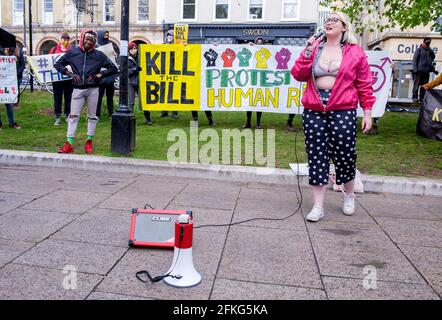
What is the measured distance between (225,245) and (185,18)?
2772 cm

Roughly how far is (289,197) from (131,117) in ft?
9.79

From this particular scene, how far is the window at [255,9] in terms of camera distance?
1112 inches

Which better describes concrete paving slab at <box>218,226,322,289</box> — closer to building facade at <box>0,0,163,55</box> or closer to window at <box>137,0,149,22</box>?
building facade at <box>0,0,163,55</box>

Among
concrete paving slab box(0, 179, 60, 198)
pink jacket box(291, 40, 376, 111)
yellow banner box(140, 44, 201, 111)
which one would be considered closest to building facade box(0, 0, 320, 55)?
yellow banner box(140, 44, 201, 111)

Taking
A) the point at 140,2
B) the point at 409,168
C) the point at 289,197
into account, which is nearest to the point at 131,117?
the point at 289,197

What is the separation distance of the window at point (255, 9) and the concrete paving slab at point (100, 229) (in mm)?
26098

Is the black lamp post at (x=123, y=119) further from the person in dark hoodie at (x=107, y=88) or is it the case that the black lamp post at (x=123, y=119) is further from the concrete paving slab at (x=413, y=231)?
the concrete paving slab at (x=413, y=231)

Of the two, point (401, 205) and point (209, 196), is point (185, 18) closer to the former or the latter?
point (209, 196)

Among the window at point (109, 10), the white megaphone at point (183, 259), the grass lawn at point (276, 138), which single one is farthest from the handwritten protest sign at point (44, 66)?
the window at point (109, 10)

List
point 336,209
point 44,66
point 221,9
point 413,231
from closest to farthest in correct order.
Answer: point 413,231 → point 336,209 → point 44,66 → point 221,9

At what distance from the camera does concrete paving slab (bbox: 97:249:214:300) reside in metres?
2.71

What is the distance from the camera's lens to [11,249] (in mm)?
3338

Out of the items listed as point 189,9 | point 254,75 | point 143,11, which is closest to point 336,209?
point 254,75

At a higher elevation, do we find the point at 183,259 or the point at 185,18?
the point at 185,18
